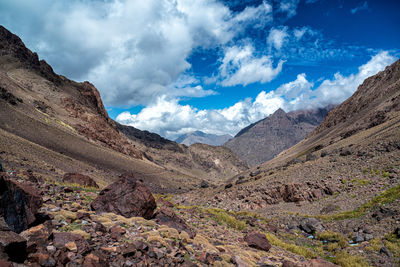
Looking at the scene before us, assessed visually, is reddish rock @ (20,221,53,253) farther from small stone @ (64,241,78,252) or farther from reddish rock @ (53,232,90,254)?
small stone @ (64,241,78,252)

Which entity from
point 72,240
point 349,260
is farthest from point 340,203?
point 72,240

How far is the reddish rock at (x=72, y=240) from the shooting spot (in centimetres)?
577

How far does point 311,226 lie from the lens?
17797 millimetres

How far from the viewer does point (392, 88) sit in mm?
77312

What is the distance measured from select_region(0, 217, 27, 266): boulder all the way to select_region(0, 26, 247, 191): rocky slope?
31.1 meters

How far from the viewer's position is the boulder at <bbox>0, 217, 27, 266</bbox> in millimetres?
4507

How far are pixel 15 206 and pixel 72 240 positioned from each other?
188 centimetres

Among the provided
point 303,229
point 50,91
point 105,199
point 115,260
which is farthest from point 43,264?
point 50,91

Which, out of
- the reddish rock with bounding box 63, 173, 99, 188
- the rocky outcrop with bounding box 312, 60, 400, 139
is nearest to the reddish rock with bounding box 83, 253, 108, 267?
the reddish rock with bounding box 63, 173, 99, 188

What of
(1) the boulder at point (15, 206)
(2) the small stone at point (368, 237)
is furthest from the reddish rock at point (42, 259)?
(2) the small stone at point (368, 237)

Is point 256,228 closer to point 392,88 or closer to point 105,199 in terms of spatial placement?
point 105,199

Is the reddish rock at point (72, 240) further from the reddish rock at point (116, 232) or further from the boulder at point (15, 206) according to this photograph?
the reddish rock at point (116, 232)

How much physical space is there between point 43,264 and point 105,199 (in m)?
6.09

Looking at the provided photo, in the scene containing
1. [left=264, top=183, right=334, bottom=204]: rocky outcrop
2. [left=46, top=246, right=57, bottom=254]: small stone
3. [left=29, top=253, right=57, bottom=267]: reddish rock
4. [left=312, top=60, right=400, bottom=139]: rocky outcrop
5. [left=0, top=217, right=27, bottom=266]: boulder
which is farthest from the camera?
[left=312, top=60, right=400, bottom=139]: rocky outcrop
